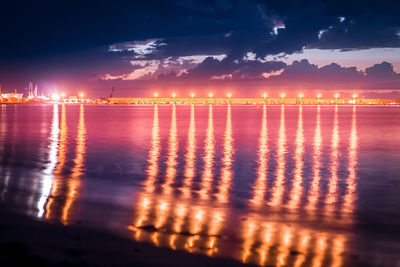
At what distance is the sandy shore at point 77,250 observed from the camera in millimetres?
5996

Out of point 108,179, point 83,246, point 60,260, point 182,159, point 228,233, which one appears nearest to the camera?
point 60,260

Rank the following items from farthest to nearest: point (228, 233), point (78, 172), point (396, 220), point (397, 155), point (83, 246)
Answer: point (397, 155) → point (78, 172) → point (396, 220) → point (228, 233) → point (83, 246)

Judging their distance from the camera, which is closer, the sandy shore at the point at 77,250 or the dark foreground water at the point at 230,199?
the sandy shore at the point at 77,250

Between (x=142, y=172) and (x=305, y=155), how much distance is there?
804 cm

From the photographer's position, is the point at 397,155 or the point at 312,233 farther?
the point at 397,155

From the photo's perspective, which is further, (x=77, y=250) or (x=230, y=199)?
(x=230, y=199)

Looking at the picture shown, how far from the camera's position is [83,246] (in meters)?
6.63

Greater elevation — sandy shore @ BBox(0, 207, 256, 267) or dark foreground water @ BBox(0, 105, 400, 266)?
dark foreground water @ BBox(0, 105, 400, 266)

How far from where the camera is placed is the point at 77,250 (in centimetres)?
646

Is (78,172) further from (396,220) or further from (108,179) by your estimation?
(396,220)

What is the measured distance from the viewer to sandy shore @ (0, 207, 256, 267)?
19.7ft

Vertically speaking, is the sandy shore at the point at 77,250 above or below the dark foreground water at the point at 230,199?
below

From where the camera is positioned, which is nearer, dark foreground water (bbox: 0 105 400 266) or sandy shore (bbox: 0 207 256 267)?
sandy shore (bbox: 0 207 256 267)

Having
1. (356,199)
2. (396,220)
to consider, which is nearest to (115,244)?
(396,220)
